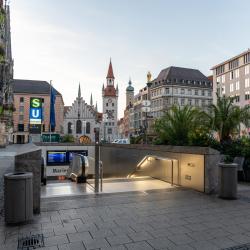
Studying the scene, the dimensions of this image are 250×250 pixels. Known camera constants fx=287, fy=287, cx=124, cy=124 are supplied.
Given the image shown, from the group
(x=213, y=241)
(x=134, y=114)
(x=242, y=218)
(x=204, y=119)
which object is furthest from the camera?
(x=134, y=114)

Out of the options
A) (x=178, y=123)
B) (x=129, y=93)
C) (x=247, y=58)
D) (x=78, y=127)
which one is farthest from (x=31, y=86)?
(x=178, y=123)

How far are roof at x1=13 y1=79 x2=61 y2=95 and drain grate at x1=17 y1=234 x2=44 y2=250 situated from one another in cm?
9887

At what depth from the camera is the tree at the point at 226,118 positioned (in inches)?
521

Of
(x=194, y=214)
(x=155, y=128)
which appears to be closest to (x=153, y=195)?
(x=194, y=214)

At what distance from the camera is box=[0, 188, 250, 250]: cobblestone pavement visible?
4785 mm

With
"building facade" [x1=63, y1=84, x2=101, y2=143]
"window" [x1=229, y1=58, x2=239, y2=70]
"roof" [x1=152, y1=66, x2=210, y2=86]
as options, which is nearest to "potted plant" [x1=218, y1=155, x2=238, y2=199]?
"window" [x1=229, y1=58, x2=239, y2=70]

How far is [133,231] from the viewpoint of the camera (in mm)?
5309

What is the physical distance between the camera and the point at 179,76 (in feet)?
336

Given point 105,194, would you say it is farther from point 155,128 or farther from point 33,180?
point 155,128

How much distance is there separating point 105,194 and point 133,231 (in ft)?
10.7

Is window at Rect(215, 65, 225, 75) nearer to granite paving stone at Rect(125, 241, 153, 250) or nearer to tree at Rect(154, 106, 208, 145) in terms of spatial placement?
tree at Rect(154, 106, 208, 145)

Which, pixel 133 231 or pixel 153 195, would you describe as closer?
pixel 133 231

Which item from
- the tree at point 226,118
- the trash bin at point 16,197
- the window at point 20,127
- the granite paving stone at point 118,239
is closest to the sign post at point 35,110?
the tree at point 226,118

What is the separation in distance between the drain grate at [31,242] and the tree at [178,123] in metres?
8.56
